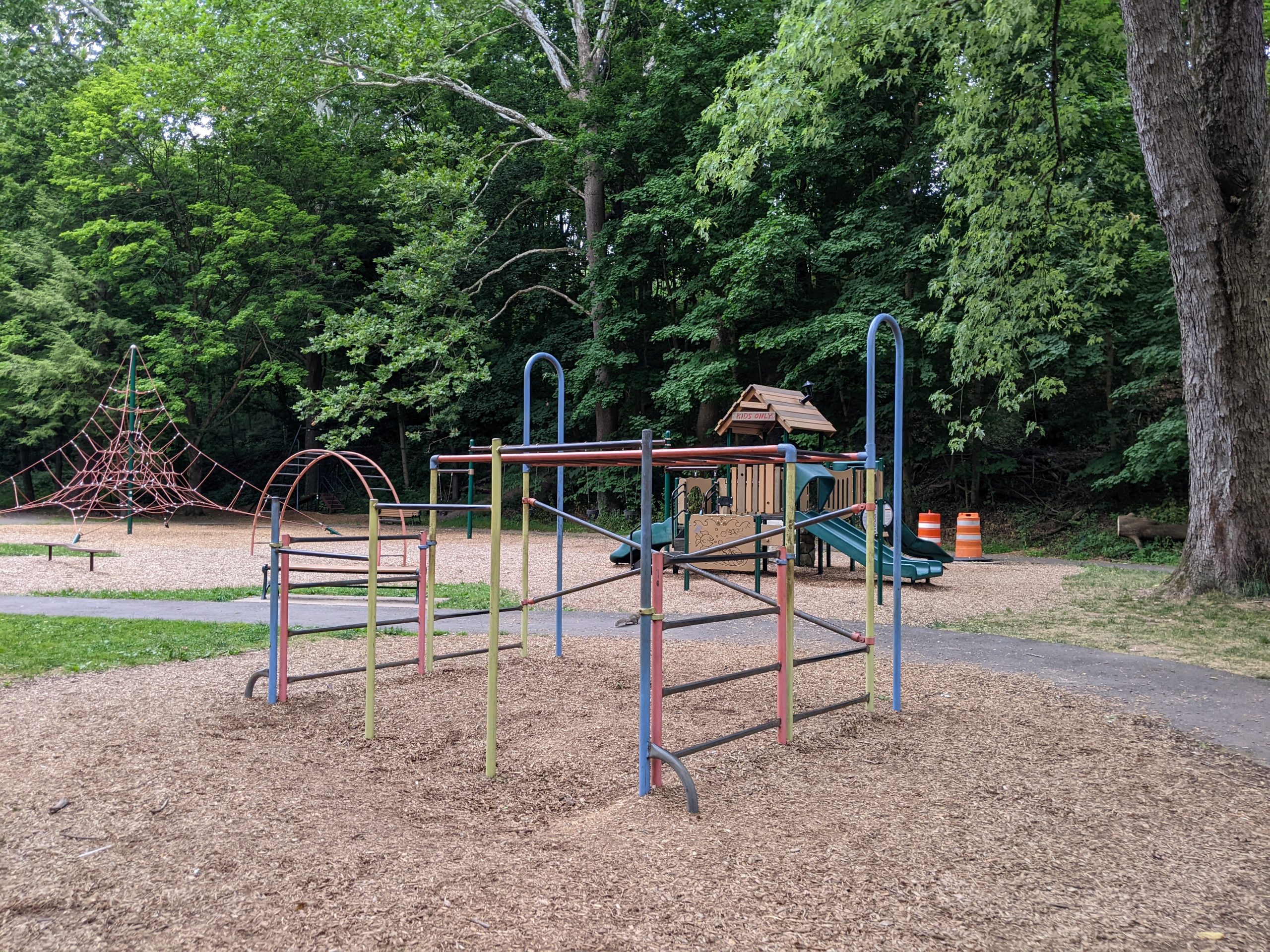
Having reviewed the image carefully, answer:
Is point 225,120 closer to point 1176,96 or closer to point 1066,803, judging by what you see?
point 1176,96

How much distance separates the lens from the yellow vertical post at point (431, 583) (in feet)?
16.9

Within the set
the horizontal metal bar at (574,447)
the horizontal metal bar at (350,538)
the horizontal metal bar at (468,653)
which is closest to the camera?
the horizontal metal bar at (574,447)

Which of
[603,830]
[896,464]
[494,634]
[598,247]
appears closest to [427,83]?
[598,247]

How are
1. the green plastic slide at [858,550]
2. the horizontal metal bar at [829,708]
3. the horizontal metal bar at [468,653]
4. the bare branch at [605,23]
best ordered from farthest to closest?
the bare branch at [605,23] < the green plastic slide at [858,550] < the horizontal metal bar at [468,653] < the horizontal metal bar at [829,708]

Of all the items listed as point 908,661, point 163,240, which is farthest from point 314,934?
point 163,240

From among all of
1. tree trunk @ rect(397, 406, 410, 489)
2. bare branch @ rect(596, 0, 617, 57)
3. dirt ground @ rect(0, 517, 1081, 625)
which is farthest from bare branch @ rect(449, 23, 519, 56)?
dirt ground @ rect(0, 517, 1081, 625)

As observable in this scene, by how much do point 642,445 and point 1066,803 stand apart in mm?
2079

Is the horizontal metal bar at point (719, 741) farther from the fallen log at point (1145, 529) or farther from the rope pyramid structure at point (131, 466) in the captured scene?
the fallen log at point (1145, 529)

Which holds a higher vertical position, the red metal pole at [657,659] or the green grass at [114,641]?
the red metal pole at [657,659]

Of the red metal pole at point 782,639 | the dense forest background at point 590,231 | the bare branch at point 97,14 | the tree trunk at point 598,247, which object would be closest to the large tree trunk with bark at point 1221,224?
the dense forest background at point 590,231

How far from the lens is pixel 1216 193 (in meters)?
8.46

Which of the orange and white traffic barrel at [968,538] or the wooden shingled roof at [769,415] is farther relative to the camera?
the orange and white traffic barrel at [968,538]

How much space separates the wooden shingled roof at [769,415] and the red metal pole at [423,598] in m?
7.20

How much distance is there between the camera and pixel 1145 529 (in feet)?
50.2
